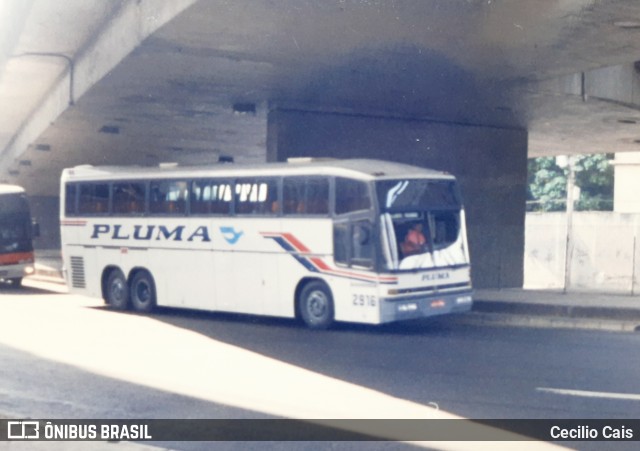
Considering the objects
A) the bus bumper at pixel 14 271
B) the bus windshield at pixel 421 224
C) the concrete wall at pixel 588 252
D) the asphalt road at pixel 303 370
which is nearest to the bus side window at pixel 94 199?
the asphalt road at pixel 303 370

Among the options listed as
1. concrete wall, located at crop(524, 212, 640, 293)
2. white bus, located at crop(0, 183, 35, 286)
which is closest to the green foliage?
concrete wall, located at crop(524, 212, 640, 293)

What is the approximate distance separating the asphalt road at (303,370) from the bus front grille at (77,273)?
3736mm

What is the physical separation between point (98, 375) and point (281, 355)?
10.4 ft

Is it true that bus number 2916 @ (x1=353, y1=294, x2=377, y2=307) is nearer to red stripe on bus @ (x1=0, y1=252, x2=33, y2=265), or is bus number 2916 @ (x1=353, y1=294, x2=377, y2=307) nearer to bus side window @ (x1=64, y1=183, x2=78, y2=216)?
bus side window @ (x1=64, y1=183, x2=78, y2=216)

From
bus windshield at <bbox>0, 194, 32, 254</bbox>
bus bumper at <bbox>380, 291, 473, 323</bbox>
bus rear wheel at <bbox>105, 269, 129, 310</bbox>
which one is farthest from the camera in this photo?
bus windshield at <bbox>0, 194, 32, 254</bbox>

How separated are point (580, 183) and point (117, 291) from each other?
→ 39.8 m

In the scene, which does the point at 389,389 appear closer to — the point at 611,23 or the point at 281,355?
the point at 281,355

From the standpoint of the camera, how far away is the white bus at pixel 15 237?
99.2ft

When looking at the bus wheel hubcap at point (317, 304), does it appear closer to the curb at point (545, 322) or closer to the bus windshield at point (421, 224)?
the bus windshield at point (421, 224)

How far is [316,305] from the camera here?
18656 mm

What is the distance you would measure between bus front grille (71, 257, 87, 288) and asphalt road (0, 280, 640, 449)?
3.74m

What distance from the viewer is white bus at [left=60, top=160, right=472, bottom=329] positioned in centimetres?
1769

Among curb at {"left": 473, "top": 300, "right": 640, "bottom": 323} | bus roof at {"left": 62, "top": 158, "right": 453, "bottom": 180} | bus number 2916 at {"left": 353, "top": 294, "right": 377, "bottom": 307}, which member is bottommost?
curb at {"left": 473, "top": 300, "right": 640, "bottom": 323}

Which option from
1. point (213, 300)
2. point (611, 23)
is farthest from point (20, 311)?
point (611, 23)
